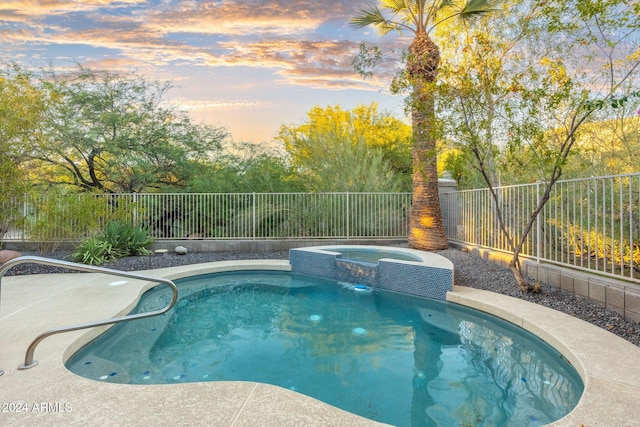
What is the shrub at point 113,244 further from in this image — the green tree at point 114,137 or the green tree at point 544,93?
the green tree at point 544,93

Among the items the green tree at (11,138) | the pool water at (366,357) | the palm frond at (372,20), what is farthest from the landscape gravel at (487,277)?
the palm frond at (372,20)

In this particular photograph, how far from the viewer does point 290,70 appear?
11.4m

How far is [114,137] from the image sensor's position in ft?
37.4

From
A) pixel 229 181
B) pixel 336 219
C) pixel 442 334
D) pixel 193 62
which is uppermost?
pixel 193 62

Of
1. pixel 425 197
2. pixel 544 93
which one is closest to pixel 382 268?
pixel 425 197

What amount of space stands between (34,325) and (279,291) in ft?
11.4

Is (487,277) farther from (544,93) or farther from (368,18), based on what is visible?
(368,18)

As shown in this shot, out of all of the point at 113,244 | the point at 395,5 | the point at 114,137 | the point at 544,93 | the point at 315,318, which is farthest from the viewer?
the point at 114,137

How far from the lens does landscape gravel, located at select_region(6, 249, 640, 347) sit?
3.78m

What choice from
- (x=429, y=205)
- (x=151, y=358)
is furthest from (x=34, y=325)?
(x=429, y=205)

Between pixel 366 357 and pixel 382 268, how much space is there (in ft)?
8.76

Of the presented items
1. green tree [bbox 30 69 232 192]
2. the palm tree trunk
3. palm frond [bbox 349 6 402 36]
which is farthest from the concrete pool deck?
green tree [bbox 30 69 232 192]

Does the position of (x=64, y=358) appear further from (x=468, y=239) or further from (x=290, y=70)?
(x=290, y=70)

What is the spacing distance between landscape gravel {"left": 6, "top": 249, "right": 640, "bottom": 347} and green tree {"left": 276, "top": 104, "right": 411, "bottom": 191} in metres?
3.12
